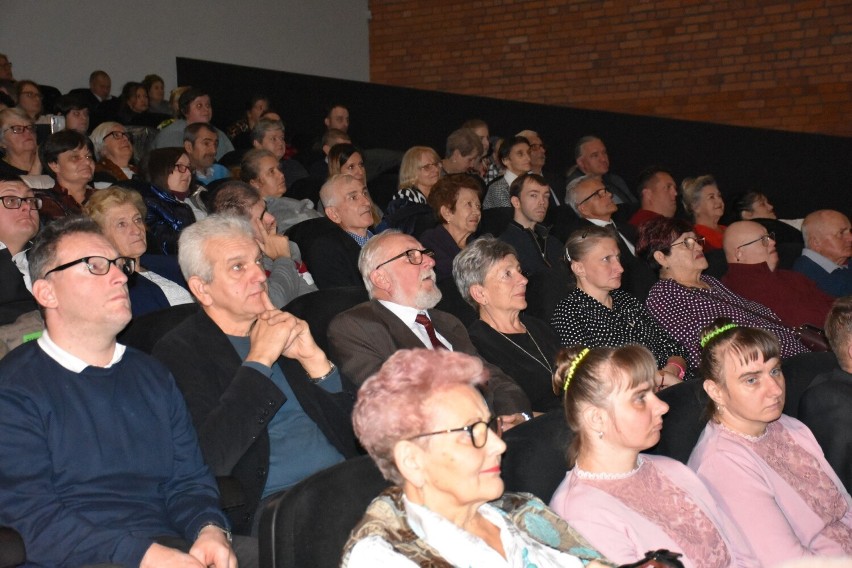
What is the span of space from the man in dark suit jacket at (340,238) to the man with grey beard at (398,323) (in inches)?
33.9

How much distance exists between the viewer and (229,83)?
29.7ft

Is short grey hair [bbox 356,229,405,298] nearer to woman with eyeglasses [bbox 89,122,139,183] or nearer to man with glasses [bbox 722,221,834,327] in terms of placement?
man with glasses [bbox 722,221,834,327]

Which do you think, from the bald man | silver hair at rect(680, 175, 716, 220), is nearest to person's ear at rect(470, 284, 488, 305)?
the bald man

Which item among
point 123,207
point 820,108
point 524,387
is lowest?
point 524,387

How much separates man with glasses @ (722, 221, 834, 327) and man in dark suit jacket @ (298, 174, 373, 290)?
1779 mm

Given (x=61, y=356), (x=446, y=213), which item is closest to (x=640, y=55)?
(x=446, y=213)

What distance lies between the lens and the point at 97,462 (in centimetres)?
205

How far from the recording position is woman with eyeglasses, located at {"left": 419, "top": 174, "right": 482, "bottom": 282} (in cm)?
477

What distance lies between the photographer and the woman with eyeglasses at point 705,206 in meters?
5.89

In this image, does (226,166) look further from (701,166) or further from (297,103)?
(701,166)

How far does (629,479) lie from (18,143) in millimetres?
4003

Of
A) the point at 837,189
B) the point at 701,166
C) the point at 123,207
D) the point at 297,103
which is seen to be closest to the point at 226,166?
the point at 297,103

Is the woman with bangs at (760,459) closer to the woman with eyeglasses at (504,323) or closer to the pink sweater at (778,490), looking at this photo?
the pink sweater at (778,490)

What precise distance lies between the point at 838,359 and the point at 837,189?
14.9 ft
